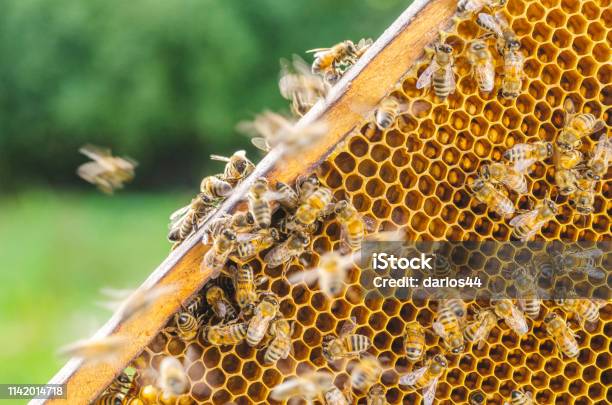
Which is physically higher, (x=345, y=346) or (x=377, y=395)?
(x=345, y=346)

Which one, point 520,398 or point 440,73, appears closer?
point 440,73

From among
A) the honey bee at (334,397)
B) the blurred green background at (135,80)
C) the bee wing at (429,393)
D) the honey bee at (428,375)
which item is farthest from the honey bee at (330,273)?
the blurred green background at (135,80)

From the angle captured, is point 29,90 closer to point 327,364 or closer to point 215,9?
point 215,9

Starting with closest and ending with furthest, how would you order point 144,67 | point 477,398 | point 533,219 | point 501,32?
point 501,32, point 533,219, point 477,398, point 144,67

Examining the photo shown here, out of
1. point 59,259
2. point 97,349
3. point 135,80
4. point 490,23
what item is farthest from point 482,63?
point 135,80

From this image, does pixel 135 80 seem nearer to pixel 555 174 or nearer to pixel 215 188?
pixel 215 188

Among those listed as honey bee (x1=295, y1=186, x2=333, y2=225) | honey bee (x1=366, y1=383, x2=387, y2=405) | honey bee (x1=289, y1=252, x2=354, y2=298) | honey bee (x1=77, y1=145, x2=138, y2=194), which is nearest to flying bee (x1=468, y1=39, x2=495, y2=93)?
honey bee (x1=295, y1=186, x2=333, y2=225)

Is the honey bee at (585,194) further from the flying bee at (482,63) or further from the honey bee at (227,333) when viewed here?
the honey bee at (227,333)
